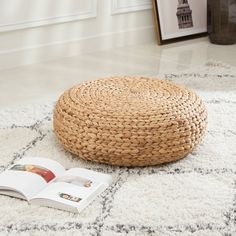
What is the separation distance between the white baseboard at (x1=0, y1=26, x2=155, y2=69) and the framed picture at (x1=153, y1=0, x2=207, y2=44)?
12 centimetres

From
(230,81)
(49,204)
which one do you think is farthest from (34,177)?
(230,81)

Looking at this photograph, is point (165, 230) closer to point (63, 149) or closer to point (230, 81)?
point (63, 149)

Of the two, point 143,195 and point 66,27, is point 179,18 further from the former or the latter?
point 143,195

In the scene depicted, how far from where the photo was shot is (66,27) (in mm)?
3518

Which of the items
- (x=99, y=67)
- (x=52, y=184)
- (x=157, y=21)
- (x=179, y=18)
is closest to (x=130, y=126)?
(x=52, y=184)

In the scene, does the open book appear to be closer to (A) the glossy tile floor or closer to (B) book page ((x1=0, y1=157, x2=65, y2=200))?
(B) book page ((x1=0, y1=157, x2=65, y2=200))

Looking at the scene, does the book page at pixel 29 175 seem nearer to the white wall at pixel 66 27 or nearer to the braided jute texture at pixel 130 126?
the braided jute texture at pixel 130 126

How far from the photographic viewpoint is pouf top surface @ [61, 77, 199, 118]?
1.99 metres

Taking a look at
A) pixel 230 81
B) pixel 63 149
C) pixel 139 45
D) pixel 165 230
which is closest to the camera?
pixel 165 230

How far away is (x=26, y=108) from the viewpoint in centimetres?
261

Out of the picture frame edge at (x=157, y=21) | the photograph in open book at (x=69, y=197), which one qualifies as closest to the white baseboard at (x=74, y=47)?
the picture frame edge at (x=157, y=21)

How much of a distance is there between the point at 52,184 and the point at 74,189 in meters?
0.09

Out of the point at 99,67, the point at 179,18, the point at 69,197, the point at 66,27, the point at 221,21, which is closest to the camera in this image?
the point at 69,197

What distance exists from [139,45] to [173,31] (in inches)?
11.1
